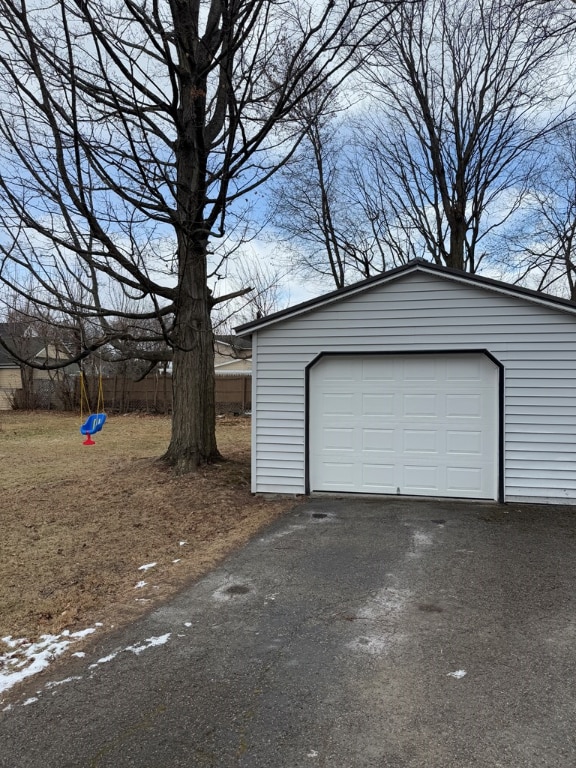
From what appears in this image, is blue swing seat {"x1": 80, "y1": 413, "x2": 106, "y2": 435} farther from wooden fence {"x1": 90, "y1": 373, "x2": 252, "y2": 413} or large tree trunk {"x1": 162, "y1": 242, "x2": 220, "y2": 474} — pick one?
wooden fence {"x1": 90, "y1": 373, "x2": 252, "y2": 413}

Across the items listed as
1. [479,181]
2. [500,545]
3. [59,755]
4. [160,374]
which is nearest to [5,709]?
[59,755]

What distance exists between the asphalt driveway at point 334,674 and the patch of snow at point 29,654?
0.57 feet

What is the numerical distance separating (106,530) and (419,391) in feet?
14.2

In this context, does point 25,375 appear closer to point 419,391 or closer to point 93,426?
point 93,426

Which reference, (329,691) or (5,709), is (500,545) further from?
(5,709)

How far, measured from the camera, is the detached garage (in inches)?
277

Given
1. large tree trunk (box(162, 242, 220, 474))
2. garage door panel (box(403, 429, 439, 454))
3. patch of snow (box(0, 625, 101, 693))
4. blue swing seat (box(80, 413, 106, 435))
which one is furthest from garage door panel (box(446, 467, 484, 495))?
blue swing seat (box(80, 413, 106, 435))

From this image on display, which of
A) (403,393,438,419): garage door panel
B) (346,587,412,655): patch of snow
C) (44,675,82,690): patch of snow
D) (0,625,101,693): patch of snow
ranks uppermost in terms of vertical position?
(403,393,438,419): garage door panel

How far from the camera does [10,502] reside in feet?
25.4

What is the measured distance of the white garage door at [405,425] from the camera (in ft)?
23.9

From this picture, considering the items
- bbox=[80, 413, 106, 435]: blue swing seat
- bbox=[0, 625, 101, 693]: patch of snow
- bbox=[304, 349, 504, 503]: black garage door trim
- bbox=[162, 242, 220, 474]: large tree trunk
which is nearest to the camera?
bbox=[0, 625, 101, 693]: patch of snow

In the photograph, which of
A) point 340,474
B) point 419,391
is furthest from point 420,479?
point 419,391

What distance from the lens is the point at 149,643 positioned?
3.55m

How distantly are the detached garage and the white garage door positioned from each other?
0.01 meters
